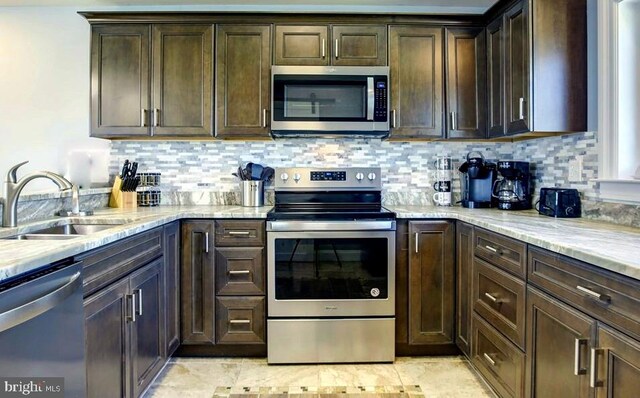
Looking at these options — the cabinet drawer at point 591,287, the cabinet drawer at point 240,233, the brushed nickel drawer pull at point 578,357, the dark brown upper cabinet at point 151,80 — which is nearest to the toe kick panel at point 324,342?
the cabinet drawer at point 240,233

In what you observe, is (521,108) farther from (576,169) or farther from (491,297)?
(491,297)

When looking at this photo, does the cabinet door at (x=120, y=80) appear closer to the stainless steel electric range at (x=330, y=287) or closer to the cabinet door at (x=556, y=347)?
the stainless steel electric range at (x=330, y=287)

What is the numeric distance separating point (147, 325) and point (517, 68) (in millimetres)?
2448

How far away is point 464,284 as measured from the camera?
7.50 feet

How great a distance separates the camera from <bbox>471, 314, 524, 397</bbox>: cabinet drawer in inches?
65.9

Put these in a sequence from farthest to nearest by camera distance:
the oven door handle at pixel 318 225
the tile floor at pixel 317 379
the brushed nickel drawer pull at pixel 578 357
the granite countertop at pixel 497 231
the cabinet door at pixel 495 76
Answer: the cabinet door at pixel 495 76 → the oven door handle at pixel 318 225 → the tile floor at pixel 317 379 → the brushed nickel drawer pull at pixel 578 357 → the granite countertop at pixel 497 231

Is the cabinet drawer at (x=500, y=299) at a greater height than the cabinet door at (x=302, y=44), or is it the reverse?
the cabinet door at (x=302, y=44)

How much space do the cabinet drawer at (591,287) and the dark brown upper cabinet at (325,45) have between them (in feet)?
5.61

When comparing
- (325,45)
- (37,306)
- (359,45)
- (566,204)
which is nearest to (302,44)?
(325,45)

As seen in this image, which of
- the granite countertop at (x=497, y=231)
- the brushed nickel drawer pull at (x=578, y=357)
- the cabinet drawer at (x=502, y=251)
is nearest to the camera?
the granite countertop at (x=497, y=231)

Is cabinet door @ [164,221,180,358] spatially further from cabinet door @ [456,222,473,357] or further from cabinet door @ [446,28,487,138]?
cabinet door @ [446,28,487,138]

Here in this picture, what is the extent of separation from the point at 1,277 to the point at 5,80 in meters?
2.69

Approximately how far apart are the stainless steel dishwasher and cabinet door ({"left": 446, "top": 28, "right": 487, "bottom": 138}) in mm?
2381

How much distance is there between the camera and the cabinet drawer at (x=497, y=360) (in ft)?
5.49
